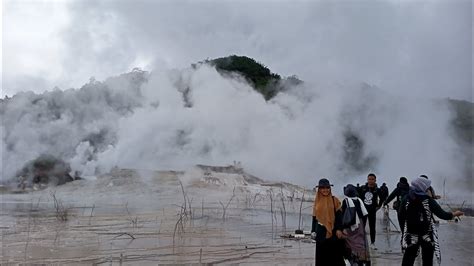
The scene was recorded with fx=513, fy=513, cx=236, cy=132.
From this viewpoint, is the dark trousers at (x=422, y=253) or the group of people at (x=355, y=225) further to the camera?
the dark trousers at (x=422, y=253)

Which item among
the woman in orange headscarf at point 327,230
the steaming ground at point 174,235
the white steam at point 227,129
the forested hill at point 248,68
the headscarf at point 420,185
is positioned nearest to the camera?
the woman in orange headscarf at point 327,230

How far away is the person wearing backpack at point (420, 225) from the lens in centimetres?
678

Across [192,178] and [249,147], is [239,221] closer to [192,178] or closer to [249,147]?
[192,178]

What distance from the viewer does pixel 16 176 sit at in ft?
128

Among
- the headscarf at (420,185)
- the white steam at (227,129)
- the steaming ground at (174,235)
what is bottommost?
the steaming ground at (174,235)

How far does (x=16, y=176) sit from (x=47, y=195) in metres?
10.3

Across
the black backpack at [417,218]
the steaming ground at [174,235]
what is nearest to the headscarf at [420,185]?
the black backpack at [417,218]

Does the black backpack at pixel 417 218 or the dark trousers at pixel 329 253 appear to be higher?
the black backpack at pixel 417 218

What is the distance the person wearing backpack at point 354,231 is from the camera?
6508 mm

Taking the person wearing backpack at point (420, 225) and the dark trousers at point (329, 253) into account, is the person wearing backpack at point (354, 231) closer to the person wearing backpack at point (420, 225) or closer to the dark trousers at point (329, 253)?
the dark trousers at point (329, 253)

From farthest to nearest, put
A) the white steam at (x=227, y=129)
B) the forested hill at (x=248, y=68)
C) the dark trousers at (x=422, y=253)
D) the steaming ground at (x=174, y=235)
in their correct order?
1. the forested hill at (x=248, y=68)
2. the white steam at (x=227, y=129)
3. the steaming ground at (x=174, y=235)
4. the dark trousers at (x=422, y=253)

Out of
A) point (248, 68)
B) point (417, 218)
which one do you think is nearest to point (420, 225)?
point (417, 218)

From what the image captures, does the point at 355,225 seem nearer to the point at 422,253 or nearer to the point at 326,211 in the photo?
the point at 326,211

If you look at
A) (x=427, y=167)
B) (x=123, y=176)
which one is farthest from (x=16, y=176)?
(x=427, y=167)
